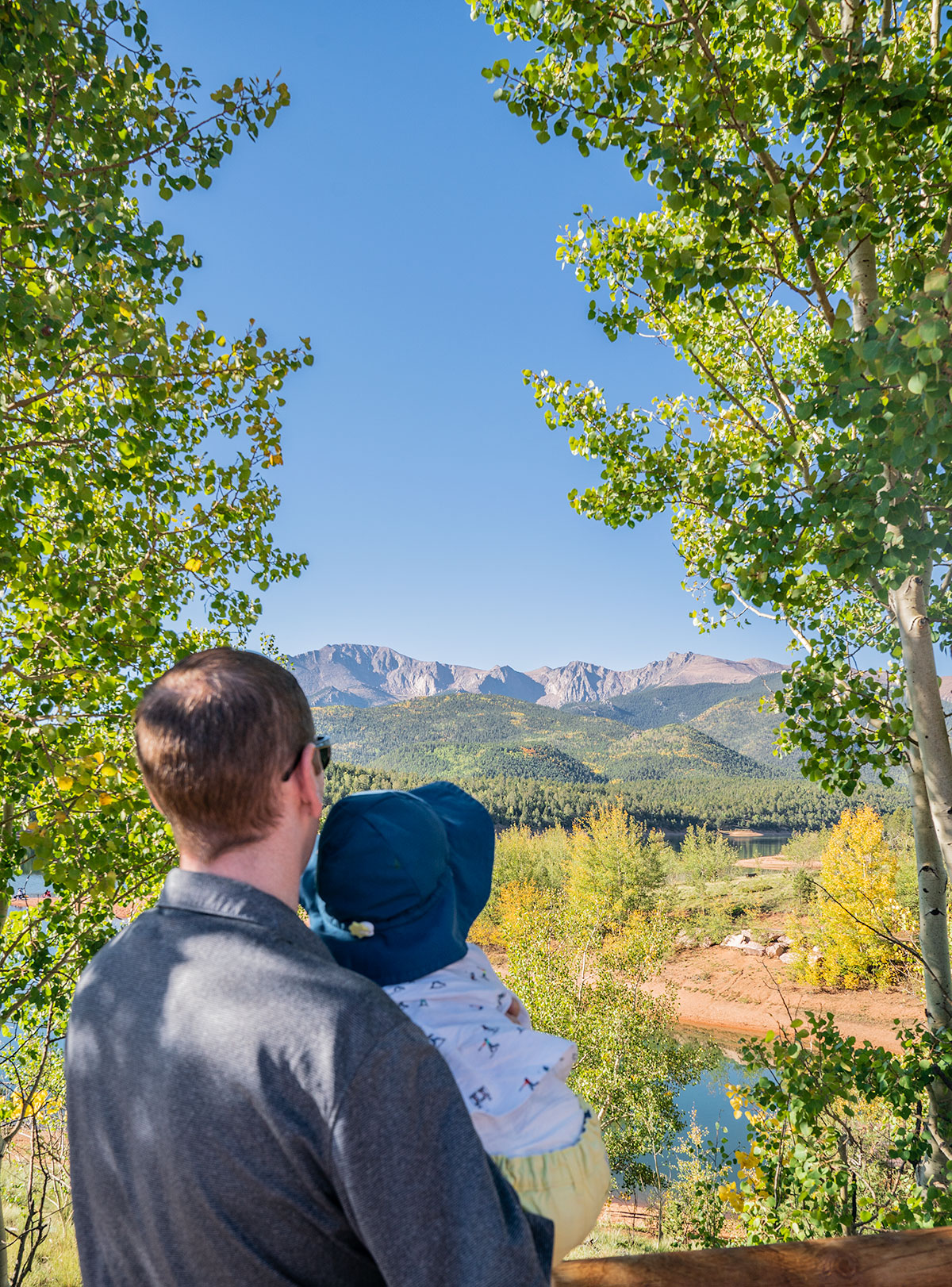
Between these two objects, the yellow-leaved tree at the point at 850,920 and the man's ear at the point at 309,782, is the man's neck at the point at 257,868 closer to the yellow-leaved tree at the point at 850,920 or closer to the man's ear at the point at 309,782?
the man's ear at the point at 309,782

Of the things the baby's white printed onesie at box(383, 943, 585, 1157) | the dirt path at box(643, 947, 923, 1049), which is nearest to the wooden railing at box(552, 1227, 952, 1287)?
the baby's white printed onesie at box(383, 943, 585, 1157)

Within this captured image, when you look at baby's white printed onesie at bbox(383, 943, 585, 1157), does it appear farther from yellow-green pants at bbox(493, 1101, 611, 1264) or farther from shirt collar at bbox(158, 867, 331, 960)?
shirt collar at bbox(158, 867, 331, 960)

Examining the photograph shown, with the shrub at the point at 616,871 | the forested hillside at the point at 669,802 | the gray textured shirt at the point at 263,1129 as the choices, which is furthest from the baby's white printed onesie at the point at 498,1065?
the forested hillside at the point at 669,802

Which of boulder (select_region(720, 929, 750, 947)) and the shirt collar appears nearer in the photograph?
the shirt collar

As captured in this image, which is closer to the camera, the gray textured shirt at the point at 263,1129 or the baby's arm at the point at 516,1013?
the gray textured shirt at the point at 263,1129

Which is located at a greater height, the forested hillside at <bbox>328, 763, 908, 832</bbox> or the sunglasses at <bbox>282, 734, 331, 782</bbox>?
the sunglasses at <bbox>282, 734, 331, 782</bbox>

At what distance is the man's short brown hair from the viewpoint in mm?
921

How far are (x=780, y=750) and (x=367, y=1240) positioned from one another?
18.4 ft

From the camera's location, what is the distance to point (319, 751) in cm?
112

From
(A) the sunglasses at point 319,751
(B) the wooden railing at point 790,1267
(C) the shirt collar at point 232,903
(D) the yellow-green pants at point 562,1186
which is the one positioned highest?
(A) the sunglasses at point 319,751

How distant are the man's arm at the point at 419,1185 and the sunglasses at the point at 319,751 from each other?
0.38 m

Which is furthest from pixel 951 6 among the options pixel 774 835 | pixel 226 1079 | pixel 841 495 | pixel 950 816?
pixel 774 835

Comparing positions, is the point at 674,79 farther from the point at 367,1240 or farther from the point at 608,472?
the point at 367,1240

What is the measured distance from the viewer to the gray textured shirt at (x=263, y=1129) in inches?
28.1
